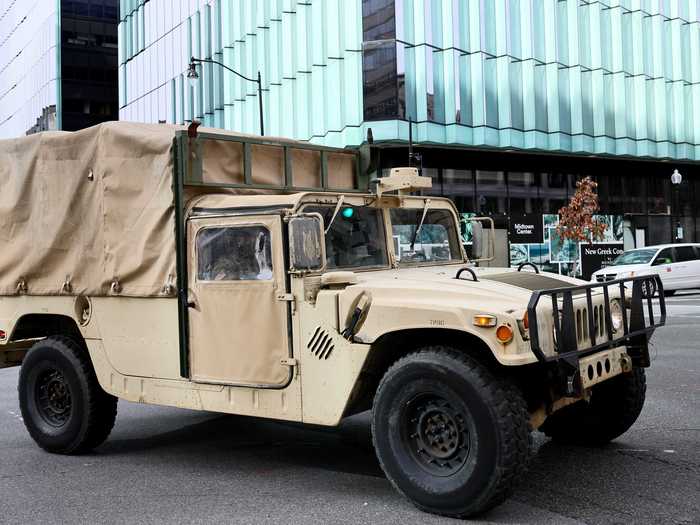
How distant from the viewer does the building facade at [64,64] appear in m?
66.4

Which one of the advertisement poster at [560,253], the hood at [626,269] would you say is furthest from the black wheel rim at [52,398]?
the advertisement poster at [560,253]

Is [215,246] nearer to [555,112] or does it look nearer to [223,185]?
[223,185]

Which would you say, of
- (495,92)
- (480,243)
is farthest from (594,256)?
(480,243)

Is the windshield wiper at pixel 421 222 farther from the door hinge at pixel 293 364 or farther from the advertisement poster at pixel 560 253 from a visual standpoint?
the advertisement poster at pixel 560 253

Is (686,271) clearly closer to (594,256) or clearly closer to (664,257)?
(664,257)

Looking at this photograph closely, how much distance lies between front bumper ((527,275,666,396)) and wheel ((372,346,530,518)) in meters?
0.35

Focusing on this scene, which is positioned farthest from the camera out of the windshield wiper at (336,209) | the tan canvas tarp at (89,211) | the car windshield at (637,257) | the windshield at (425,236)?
the car windshield at (637,257)

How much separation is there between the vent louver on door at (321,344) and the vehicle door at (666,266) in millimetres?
21545

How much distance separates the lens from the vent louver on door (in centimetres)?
520

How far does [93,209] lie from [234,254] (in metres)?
1.70

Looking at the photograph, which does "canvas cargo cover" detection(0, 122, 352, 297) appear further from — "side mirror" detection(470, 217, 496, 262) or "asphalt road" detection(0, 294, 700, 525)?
"side mirror" detection(470, 217, 496, 262)

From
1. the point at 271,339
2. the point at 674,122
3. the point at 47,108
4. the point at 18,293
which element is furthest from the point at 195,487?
the point at 47,108

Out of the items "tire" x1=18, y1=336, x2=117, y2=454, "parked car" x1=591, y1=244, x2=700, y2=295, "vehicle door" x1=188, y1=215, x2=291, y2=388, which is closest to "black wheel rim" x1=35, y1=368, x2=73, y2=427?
"tire" x1=18, y1=336, x2=117, y2=454

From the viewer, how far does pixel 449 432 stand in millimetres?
4797
